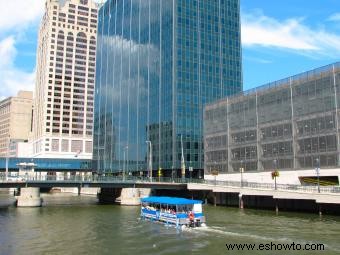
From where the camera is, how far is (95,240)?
50469 millimetres

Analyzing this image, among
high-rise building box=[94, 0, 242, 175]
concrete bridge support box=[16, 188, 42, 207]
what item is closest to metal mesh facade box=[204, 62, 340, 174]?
high-rise building box=[94, 0, 242, 175]

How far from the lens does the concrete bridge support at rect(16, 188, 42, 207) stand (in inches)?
3997

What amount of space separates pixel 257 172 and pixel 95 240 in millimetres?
69196

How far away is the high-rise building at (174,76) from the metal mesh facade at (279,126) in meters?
17.4

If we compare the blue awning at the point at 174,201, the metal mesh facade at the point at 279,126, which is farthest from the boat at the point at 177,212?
the metal mesh facade at the point at 279,126

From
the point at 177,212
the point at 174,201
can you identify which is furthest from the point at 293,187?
the point at 177,212

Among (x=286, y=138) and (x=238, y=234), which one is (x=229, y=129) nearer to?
(x=286, y=138)

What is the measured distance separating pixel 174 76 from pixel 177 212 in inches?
3718

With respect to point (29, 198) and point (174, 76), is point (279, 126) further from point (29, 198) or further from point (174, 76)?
point (29, 198)

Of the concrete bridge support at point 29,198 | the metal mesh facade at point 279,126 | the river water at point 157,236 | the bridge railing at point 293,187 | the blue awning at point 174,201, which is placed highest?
the metal mesh facade at point 279,126

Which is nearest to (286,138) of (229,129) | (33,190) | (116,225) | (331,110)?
(331,110)

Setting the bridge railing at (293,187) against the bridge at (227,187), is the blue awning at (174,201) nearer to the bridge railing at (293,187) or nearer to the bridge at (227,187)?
the bridge at (227,187)

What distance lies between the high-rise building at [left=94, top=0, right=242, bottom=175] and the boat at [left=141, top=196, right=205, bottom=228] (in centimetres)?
7608

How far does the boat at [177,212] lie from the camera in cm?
5922
